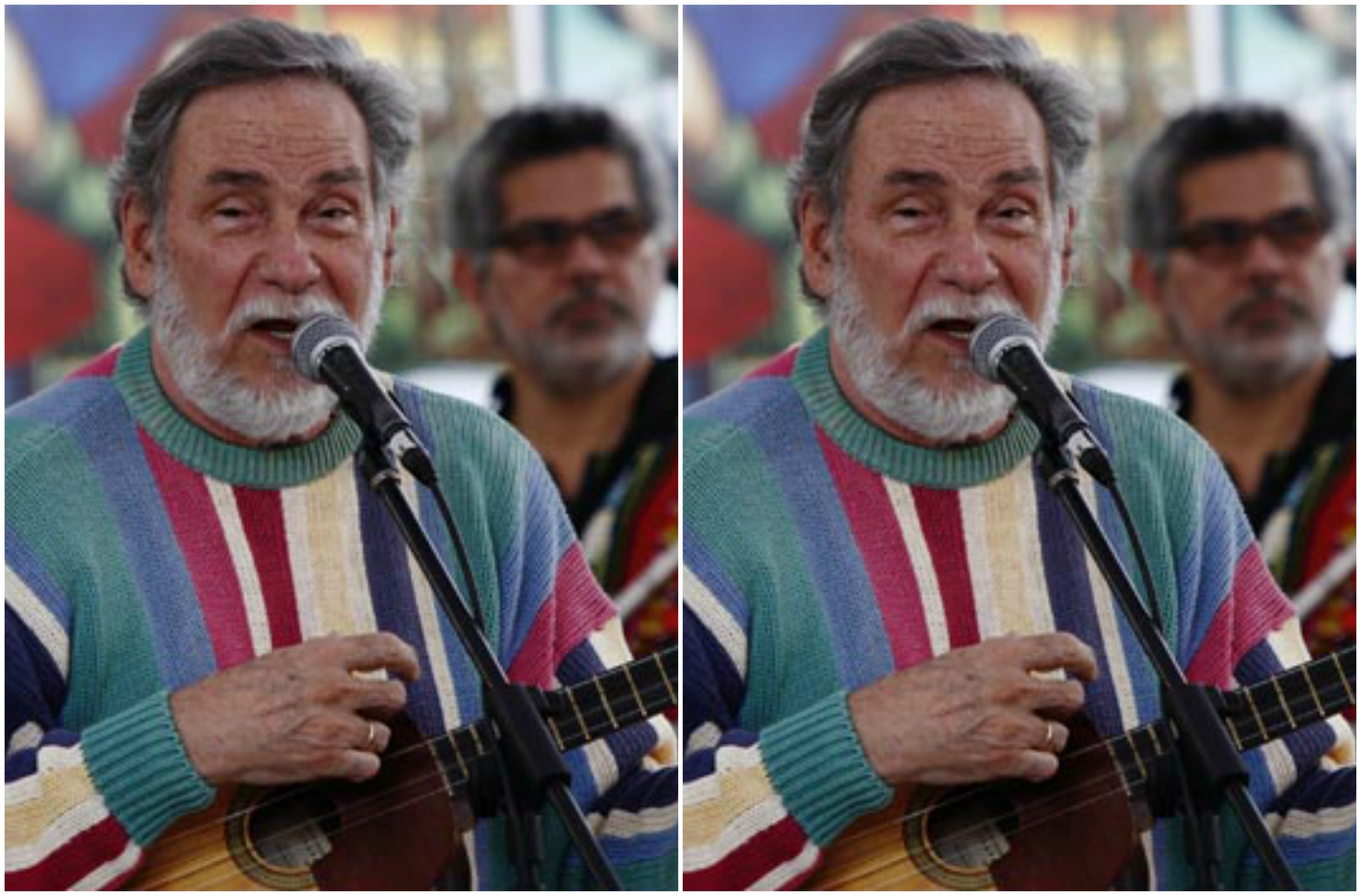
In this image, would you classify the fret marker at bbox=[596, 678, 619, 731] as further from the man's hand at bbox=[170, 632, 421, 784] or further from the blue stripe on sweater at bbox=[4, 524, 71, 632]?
the blue stripe on sweater at bbox=[4, 524, 71, 632]

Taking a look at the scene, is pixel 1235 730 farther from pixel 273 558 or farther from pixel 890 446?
pixel 273 558

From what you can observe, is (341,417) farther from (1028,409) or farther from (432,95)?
(1028,409)

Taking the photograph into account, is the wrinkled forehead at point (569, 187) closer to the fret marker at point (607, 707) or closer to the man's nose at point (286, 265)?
the man's nose at point (286, 265)

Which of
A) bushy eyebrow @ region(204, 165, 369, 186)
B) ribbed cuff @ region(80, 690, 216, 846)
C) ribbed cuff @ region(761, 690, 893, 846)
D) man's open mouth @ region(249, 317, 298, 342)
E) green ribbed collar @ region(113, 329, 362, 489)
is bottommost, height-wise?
ribbed cuff @ region(761, 690, 893, 846)

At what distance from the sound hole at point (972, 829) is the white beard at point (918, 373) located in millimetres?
489

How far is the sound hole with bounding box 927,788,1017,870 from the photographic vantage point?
12.4 ft

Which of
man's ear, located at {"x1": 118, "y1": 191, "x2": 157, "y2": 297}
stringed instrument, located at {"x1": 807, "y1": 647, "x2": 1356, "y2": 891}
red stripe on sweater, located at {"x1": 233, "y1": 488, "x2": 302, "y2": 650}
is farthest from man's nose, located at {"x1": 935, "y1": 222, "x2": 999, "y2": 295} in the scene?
man's ear, located at {"x1": 118, "y1": 191, "x2": 157, "y2": 297}

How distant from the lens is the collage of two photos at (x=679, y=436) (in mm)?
3738

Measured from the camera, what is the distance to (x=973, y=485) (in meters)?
3.86

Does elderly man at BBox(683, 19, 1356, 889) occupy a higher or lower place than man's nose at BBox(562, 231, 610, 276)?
lower

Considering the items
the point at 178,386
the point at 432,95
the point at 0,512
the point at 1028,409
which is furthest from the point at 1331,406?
the point at 0,512

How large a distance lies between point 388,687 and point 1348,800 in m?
1.32

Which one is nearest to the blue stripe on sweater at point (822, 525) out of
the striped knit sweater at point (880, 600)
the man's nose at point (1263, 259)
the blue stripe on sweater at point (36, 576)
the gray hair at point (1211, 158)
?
the striped knit sweater at point (880, 600)

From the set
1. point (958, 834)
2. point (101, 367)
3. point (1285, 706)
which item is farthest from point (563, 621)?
point (1285, 706)
